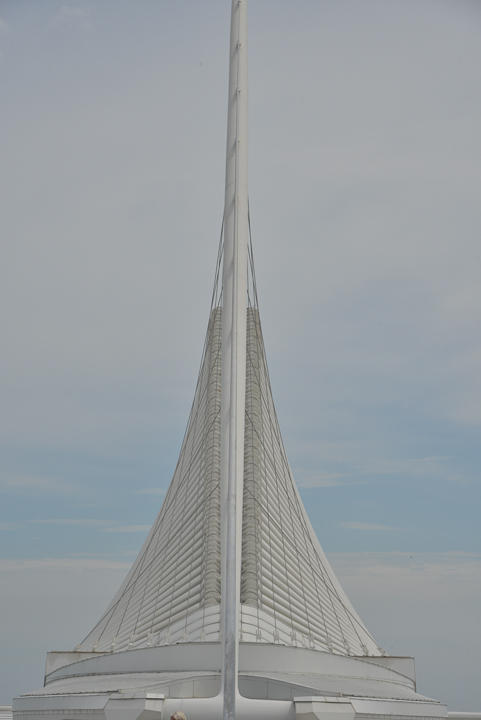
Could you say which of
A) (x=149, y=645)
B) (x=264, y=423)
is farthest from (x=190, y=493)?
(x=149, y=645)

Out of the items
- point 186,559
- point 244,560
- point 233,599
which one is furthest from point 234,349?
point 186,559

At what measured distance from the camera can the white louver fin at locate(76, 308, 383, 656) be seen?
1270 centimetres

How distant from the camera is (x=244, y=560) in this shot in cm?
1367

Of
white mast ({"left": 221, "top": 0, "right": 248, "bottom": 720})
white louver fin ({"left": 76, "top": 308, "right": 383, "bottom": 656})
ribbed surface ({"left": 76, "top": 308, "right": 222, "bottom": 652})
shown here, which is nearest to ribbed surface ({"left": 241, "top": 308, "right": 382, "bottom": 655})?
white louver fin ({"left": 76, "top": 308, "right": 383, "bottom": 656})

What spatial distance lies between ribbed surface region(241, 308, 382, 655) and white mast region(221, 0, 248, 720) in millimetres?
3302

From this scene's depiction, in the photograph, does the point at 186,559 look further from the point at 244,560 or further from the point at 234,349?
the point at 234,349

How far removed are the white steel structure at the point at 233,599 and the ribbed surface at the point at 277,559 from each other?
35 mm

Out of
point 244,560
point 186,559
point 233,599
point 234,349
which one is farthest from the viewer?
point 186,559

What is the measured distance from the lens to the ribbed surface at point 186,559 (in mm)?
12648

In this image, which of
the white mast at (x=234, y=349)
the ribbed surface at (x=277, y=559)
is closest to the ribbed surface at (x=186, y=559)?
the ribbed surface at (x=277, y=559)

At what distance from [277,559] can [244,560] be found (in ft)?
3.72

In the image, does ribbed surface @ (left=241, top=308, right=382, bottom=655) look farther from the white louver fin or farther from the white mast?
the white mast

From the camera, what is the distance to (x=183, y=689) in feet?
31.1

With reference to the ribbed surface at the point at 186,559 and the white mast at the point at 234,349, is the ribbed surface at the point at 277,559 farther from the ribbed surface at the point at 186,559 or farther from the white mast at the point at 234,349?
the white mast at the point at 234,349
